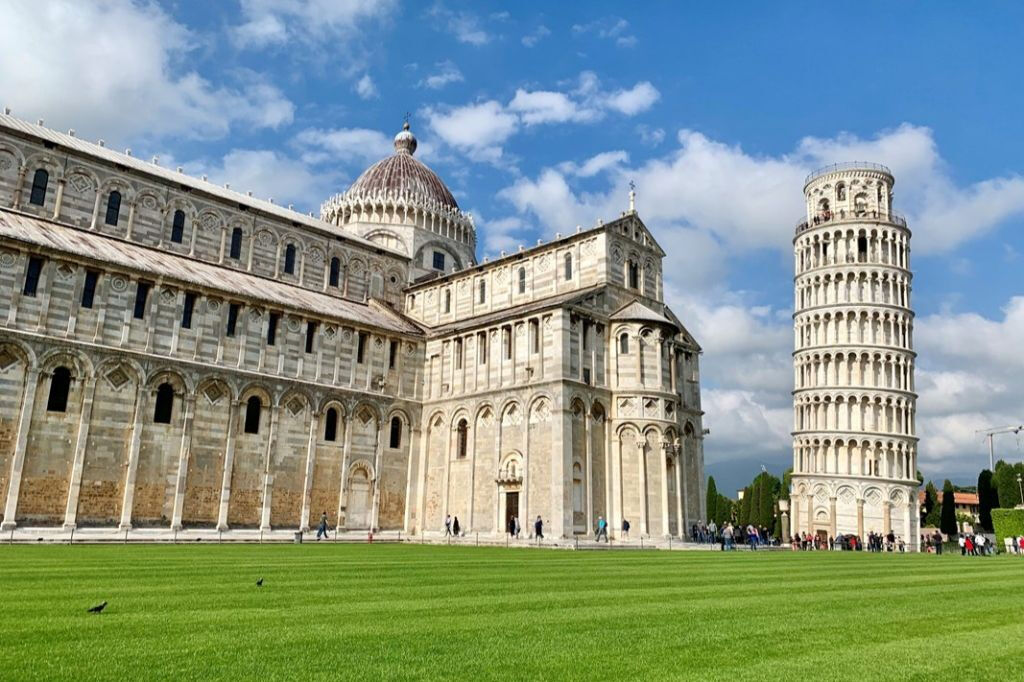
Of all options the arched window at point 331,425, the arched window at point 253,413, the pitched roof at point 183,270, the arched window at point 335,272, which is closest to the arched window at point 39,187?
the pitched roof at point 183,270

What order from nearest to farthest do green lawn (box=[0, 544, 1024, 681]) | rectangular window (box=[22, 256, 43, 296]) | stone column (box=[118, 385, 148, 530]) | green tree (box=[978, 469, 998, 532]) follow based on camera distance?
green lawn (box=[0, 544, 1024, 681]), rectangular window (box=[22, 256, 43, 296]), stone column (box=[118, 385, 148, 530]), green tree (box=[978, 469, 998, 532])

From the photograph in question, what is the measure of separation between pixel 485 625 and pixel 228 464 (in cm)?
3009

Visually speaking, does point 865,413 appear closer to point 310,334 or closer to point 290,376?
point 310,334

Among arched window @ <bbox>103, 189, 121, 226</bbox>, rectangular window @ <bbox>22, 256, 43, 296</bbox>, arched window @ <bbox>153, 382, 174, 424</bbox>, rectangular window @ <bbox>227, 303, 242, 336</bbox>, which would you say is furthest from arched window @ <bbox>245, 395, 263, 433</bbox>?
arched window @ <bbox>103, 189, 121, 226</bbox>

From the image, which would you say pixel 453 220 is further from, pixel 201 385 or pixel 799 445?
pixel 799 445

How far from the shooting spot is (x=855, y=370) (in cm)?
7006

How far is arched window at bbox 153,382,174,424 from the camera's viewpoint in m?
34.9

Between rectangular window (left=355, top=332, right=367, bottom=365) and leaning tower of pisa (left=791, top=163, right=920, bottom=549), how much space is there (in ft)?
152

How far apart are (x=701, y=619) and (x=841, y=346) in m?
66.7

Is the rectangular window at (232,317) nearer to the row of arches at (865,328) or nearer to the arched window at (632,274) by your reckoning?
the arched window at (632,274)

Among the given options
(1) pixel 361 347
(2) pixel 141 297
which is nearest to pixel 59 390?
(2) pixel 141 297

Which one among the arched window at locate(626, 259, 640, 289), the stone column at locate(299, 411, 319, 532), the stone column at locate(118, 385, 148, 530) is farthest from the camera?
the arched window at locate(626, 259, 640, 289)

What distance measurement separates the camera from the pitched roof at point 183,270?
33688mm

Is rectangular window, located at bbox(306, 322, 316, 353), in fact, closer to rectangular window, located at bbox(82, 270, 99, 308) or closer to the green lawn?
rectangular window, located at bbox(82, 270, 99, 308)
